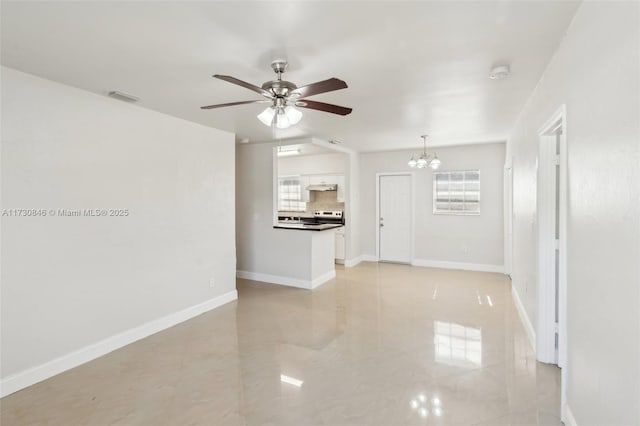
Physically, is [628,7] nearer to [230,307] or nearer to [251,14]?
[251,14]

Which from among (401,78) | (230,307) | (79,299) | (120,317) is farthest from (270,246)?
(401,78)

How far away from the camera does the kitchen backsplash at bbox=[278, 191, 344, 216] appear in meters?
7.74

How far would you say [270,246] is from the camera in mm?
5691

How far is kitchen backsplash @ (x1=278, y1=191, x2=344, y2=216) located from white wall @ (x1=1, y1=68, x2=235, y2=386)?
377 centimetres

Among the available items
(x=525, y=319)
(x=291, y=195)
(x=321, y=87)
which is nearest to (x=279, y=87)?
(x=321, y=87)

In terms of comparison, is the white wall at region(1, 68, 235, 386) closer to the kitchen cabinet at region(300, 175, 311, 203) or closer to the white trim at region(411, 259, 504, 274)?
the kitchen cabinet at region(300, 175, 311, 203)

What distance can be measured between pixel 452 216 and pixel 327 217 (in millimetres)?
2730

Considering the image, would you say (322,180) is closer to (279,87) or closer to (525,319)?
(525,319)

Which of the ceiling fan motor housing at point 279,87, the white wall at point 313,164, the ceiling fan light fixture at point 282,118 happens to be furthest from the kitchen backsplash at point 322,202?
the ceiling fan motor housing at point 279,87

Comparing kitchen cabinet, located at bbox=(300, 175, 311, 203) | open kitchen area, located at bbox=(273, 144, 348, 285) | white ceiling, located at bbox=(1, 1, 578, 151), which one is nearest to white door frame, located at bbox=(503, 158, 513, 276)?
white ceiling, located at bbox=(1, 1, 578, 151)

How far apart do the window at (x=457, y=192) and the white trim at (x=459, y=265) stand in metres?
1.03

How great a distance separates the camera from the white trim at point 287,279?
537 cm

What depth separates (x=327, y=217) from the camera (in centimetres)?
763

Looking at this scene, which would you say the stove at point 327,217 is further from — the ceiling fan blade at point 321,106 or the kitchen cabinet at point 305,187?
the ceiling fan blade at point 321,106
